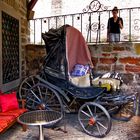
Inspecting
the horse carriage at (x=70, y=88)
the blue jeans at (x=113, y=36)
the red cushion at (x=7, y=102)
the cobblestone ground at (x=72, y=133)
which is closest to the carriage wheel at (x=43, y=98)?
the horse carriage at (x=70, y=88)

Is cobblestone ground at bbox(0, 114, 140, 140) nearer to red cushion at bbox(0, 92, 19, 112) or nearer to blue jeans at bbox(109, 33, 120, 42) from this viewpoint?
red cushion at bbox(0, 92, 19, 112)

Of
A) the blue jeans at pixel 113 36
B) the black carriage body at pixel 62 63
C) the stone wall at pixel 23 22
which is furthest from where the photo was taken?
the blue jeans at pixel 113 36

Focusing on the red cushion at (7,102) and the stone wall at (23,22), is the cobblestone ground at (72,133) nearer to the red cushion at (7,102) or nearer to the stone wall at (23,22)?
the red cushion at (7,102)

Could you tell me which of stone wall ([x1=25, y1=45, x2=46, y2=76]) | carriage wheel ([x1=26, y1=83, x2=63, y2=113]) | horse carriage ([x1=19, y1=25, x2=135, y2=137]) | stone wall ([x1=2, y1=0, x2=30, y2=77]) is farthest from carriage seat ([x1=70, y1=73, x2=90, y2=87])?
stone wall ([x1=2, y1=0, x2=30, y2=77])

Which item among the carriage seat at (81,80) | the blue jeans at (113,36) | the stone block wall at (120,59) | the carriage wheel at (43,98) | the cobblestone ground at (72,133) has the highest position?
the blue jeans at (113,36)

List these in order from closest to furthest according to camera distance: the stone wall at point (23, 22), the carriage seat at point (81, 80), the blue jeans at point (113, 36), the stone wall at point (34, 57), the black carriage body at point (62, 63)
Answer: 1. the black carriage body at point (62, 63)
2. the carriage seat at point (81, 80)
3. the stone wall at point (23, 22)
4. the stone wall at point (34, 57)
5. the blue jeans at point (113, 36)

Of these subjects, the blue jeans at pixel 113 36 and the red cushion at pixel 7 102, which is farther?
the blue jeans at pixel 113 36

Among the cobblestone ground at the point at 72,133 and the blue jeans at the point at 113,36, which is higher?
the blue jeans at the point at 113,36

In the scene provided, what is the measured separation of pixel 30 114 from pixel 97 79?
168 cm

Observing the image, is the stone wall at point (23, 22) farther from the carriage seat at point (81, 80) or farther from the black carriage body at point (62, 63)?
the carriage seat at point (81, 80)

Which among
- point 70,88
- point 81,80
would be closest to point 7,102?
point 70,88

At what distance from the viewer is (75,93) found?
13.4ft

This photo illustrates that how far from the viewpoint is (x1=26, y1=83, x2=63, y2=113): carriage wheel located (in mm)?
4211

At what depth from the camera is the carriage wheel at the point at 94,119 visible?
3.63 metres
